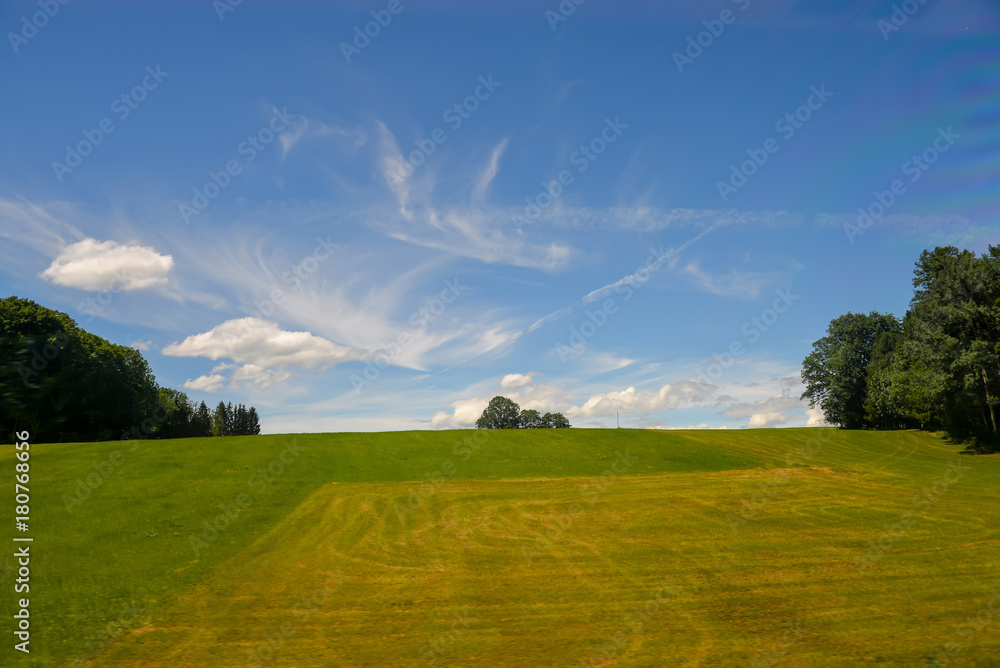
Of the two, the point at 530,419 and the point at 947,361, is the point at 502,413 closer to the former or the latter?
the point at 530,419

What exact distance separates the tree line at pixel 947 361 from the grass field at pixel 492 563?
16.2m

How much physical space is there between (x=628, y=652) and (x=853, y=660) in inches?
193

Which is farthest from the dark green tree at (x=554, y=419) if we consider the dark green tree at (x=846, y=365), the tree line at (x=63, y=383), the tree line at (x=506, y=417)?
the tree line at (x=63, y=383)

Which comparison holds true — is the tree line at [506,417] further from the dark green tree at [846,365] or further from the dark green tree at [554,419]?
the dark green tree at [846,365]

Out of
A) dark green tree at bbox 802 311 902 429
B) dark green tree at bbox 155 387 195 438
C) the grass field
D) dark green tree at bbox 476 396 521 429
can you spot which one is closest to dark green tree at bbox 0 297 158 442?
dark green tree at bbox 155 387 195 438

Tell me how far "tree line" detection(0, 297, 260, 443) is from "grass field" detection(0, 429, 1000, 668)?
3047 centimetres

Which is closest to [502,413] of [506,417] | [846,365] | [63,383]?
[506,417]

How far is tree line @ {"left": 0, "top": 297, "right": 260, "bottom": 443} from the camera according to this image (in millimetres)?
58906

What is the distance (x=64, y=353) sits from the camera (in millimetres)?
63500

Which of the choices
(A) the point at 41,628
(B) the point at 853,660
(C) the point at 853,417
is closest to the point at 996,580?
(B) the point at 853,660

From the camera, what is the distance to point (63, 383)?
63.2 metres

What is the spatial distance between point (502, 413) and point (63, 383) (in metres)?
109

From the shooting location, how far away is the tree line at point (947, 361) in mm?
51594

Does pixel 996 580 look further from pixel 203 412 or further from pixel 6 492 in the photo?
pixel 203 412
